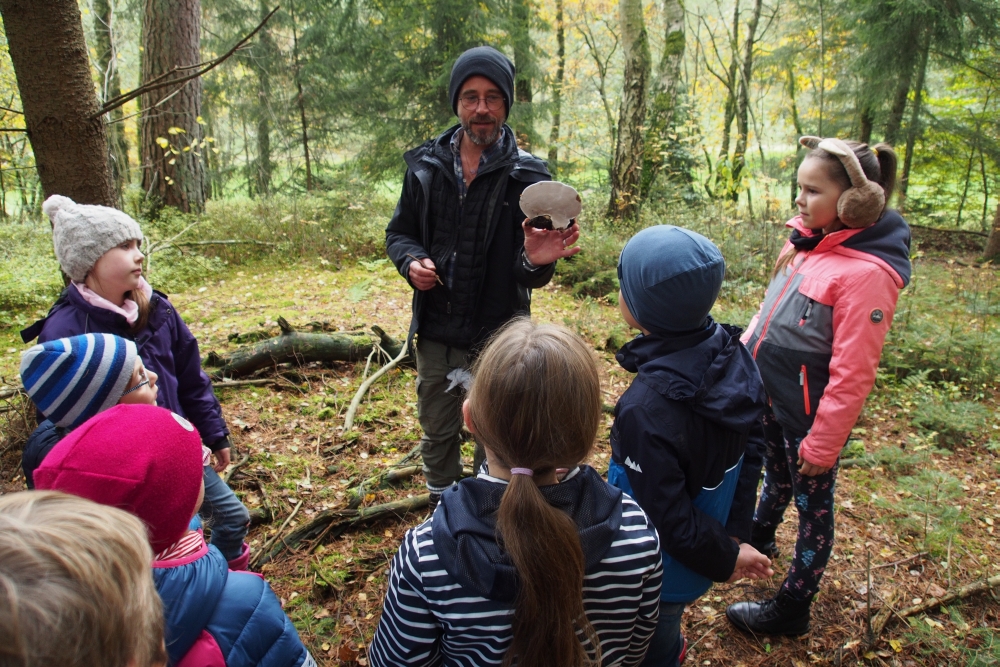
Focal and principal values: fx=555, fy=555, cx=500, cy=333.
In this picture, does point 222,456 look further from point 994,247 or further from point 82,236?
point 994,247

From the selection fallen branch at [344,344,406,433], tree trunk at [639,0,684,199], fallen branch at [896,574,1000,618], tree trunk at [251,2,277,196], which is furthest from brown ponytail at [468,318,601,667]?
tree trunk at [251,2,277,196]

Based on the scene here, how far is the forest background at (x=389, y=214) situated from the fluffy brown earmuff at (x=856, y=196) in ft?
5.72

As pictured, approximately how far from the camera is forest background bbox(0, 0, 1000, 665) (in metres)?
2.77

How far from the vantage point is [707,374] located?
1.67 m

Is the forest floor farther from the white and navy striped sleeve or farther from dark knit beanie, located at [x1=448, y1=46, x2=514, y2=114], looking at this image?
dark knit beanie, located at [x1=448, y1=46, x2=514, y2=114]

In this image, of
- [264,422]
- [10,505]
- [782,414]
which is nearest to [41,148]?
[264,422]

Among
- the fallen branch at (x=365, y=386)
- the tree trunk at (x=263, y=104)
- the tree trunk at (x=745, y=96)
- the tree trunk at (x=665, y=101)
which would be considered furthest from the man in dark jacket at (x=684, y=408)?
the tree trunk at (x=263, y=104)

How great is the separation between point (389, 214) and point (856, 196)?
977 centimetres

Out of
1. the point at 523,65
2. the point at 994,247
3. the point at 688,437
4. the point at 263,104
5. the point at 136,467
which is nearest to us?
the point at 136,467

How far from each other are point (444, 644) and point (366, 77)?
39.1 feet

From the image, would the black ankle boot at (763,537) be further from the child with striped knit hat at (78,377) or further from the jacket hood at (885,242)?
the child with striped knit hat at (78,377)

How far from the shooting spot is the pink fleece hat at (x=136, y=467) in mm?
1280

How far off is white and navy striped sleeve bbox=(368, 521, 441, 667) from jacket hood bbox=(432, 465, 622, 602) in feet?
0.25

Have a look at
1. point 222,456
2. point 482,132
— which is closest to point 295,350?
point 222,456
